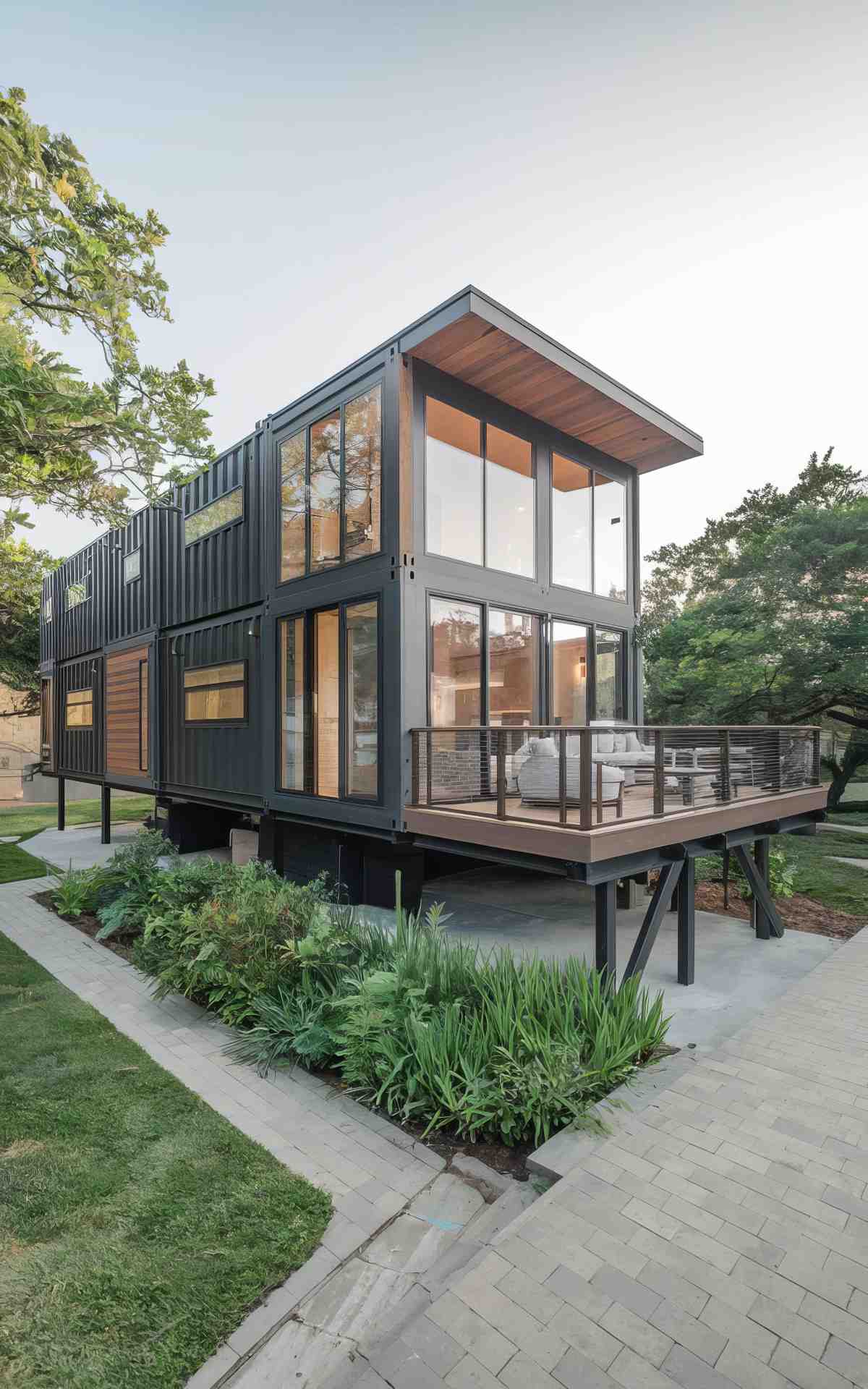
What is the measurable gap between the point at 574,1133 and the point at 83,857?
469 inches

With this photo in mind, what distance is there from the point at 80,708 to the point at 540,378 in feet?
44.0

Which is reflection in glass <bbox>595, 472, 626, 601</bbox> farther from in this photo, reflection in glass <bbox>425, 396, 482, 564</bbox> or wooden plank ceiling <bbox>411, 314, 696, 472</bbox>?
reflection in glass <bbox>425, 396, 482, 564</bbox>

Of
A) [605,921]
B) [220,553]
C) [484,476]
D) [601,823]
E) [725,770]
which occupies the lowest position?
[605,921]

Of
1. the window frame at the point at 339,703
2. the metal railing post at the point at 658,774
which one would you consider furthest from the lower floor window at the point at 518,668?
the metal railing post at the point at 658,774

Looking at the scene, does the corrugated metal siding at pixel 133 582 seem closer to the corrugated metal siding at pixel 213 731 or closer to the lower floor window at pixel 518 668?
the corrugated metal siding at pixel 213 731

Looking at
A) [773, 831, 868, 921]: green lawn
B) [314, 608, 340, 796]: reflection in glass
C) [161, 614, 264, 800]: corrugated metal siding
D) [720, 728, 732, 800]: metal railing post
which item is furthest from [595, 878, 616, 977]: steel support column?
[161, 614, 264, 800]: corrugated metal siding

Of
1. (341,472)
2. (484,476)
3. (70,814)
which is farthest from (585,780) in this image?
(70,814)

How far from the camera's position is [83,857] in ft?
41.2

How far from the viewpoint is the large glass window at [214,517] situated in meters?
9.62

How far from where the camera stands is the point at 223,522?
10008mm

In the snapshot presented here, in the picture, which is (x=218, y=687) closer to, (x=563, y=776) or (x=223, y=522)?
(x=223, y=522)

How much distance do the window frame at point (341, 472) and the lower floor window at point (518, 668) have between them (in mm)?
1313

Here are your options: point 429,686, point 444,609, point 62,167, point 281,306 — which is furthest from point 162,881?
point 281,306

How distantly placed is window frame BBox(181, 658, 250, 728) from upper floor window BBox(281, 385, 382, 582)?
1650 mm
